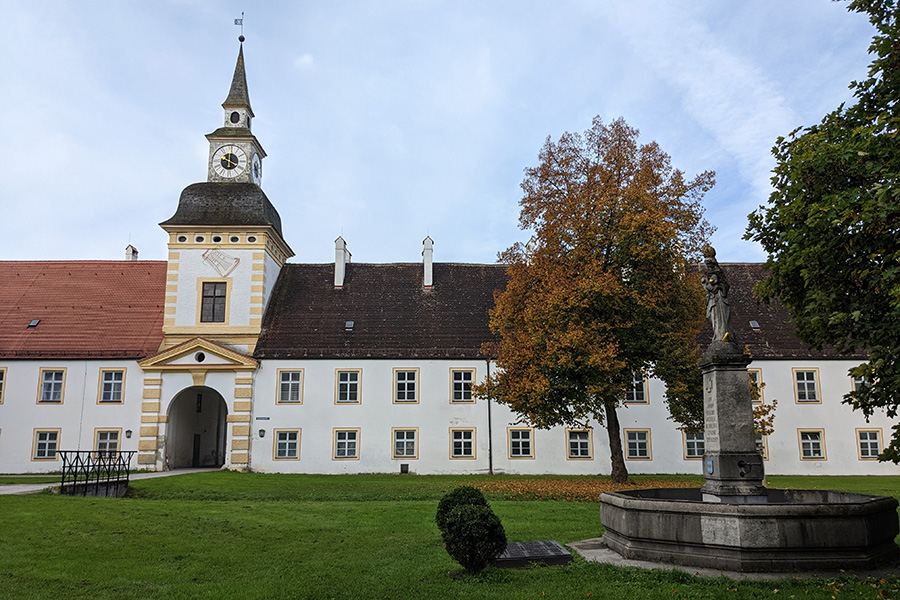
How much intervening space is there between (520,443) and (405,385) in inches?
219

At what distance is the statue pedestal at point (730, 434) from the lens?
1046 cm

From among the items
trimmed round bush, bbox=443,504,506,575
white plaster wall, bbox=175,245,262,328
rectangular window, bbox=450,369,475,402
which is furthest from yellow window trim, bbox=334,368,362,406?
trimmed round bush, bbox=443,504,506,575

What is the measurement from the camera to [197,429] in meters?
33.9

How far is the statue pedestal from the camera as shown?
10.5 metres

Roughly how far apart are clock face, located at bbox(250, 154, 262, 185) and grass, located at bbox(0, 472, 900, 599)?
716 inches

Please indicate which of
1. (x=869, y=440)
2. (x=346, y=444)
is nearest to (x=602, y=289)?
(x=346, y=444)

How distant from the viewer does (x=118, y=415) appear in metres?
29.8

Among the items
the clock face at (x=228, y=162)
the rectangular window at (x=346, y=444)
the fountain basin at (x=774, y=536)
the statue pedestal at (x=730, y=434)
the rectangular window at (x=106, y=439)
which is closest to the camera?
the fountain basin at (x=774, y=536)

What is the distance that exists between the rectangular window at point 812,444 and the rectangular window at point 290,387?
21.6m

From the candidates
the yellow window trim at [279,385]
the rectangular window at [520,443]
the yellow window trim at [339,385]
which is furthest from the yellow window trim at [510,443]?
the yellow window trim at [279,385]

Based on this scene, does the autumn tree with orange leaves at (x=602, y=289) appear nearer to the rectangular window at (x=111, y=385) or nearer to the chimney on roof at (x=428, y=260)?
the chimney on roof at (x=428, y=260)

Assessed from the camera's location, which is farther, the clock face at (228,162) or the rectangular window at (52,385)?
the clock face at (228,162)

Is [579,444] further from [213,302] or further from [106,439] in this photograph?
[106,439]

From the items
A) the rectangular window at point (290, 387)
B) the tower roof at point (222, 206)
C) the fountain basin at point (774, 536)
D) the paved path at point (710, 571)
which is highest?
the tower roof at point (222, 206)
